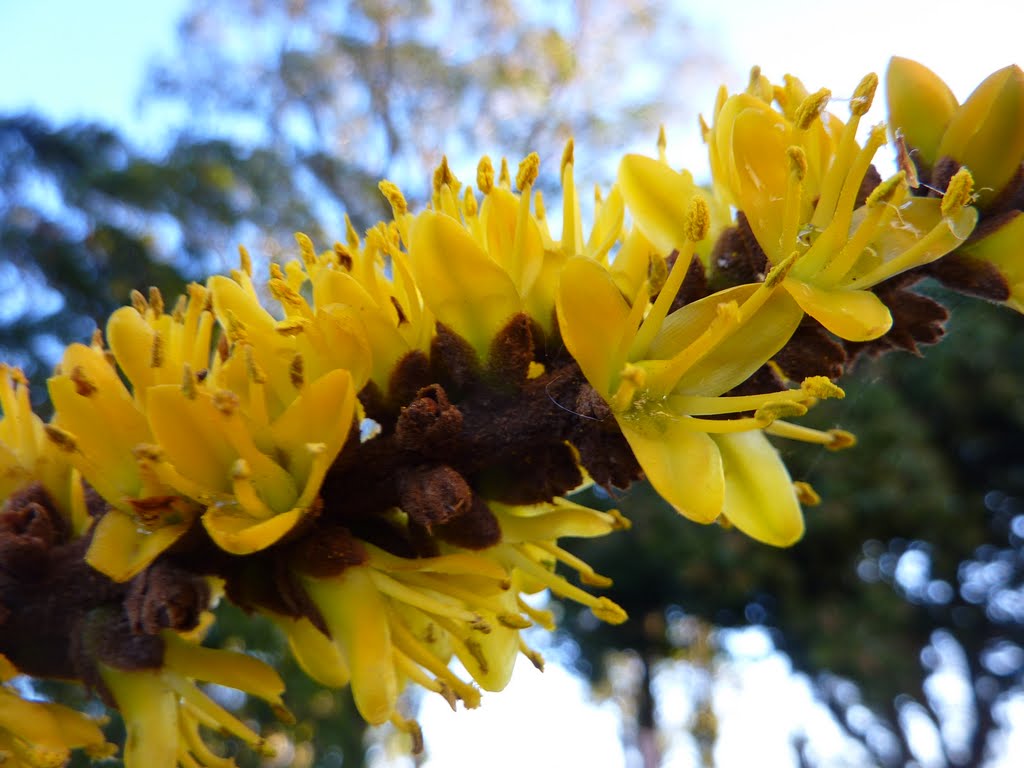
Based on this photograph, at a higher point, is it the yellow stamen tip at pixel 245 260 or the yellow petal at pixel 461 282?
the yellow petal at pixel 461 282

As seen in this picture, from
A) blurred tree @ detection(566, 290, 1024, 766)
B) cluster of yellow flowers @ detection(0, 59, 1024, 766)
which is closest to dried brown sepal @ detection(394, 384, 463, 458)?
cluster of yellow flowers @ detection(0, 59, 1024, 766)

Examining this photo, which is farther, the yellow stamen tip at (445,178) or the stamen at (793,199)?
the yellow stamen tip at (445,178)

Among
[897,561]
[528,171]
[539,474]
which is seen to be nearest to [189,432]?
[539,474]

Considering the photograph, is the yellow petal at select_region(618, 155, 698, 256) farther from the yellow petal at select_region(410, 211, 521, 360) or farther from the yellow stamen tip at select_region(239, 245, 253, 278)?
the yellow stamen tip at select_region(239, 245, 253, 278)

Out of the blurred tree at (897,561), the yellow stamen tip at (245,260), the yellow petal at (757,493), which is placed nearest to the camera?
the yellow petal at (757,493)

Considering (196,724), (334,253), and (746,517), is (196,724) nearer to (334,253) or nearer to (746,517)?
(334,253)

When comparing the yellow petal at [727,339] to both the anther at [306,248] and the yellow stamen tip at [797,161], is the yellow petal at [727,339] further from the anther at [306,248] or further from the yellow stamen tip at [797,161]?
the anther at [306,248]

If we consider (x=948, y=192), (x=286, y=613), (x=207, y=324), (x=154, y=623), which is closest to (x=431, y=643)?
(x=286, y=613)

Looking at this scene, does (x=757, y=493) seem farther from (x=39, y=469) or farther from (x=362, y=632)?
(x=39, y=469)

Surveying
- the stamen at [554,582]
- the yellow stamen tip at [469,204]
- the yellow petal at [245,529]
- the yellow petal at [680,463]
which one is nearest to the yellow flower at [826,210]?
the yellow petal at [680,463]
